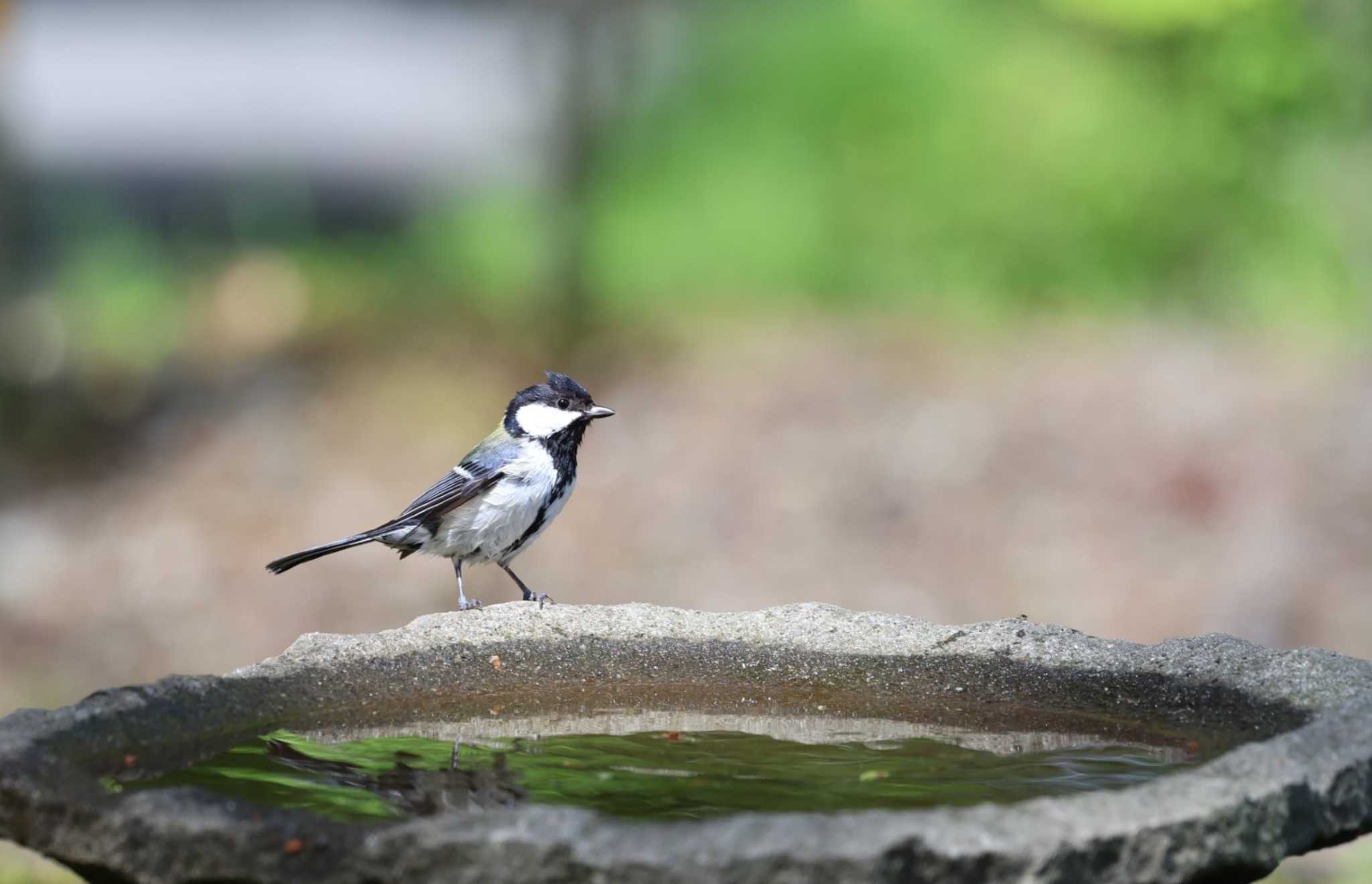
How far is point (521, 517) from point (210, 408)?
458 centimetres

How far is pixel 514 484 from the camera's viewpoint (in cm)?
409

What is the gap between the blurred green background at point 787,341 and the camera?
6824mm

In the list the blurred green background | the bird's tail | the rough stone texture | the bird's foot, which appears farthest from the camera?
the blurred green background

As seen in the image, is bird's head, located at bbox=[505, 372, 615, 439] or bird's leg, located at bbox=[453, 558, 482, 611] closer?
bird's leg, located at bbox=[453, 558, 482, 611]

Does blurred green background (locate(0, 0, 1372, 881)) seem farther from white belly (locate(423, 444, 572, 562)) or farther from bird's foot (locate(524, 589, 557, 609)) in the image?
bird's foot (locate(524, 589, 557, 609))

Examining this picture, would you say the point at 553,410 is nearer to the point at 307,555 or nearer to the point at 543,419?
the point at 543,419

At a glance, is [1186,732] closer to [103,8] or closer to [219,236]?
[219,236]

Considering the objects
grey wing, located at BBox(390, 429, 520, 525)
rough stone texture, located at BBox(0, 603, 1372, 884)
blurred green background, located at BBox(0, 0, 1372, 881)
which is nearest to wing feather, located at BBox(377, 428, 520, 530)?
grey wing, located at BBox(390, 429, 520, 525)

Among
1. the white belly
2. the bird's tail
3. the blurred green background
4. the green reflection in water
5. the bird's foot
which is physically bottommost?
the green reflection in water

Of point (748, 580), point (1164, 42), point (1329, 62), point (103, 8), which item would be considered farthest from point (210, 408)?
point (103, 8)

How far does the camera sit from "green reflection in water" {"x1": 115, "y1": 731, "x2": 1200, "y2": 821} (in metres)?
2.52

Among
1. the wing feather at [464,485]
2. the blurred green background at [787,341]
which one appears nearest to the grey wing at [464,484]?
the wing feather at [464,485]

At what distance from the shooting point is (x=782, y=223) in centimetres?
880

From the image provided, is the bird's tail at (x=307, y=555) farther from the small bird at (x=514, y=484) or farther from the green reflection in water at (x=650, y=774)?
the green reflection in water at (x=650, y=774)
